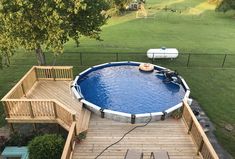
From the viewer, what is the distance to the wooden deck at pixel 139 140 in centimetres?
989

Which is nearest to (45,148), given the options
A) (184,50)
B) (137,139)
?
(137,139)

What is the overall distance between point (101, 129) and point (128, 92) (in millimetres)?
4284

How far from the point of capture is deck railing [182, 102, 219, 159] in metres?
8.85

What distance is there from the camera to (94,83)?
16234 millimetres

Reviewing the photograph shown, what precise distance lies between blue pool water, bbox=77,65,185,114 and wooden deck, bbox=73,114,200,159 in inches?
62.8

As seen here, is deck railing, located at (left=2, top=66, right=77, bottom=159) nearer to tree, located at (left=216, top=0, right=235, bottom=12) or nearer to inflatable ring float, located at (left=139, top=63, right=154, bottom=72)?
inflatable ring float, located at (left=139, top=63, right=154, bottom=72)

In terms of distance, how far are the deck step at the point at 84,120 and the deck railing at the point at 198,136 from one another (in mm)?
4744

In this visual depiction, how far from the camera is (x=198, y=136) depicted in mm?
9945

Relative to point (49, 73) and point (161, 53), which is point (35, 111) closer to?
point (49, 73)

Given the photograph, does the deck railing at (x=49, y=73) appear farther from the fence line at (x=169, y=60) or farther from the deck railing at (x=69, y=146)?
the deck railing at (x=69, y=146)

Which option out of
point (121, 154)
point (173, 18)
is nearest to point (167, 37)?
point (173, 18)

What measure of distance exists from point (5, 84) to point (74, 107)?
290 inches

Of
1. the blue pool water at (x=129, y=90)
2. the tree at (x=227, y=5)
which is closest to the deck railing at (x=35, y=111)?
the blue pool water at (x=129, y=90)

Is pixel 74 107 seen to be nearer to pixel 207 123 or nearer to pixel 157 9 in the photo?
pixel 207 123
